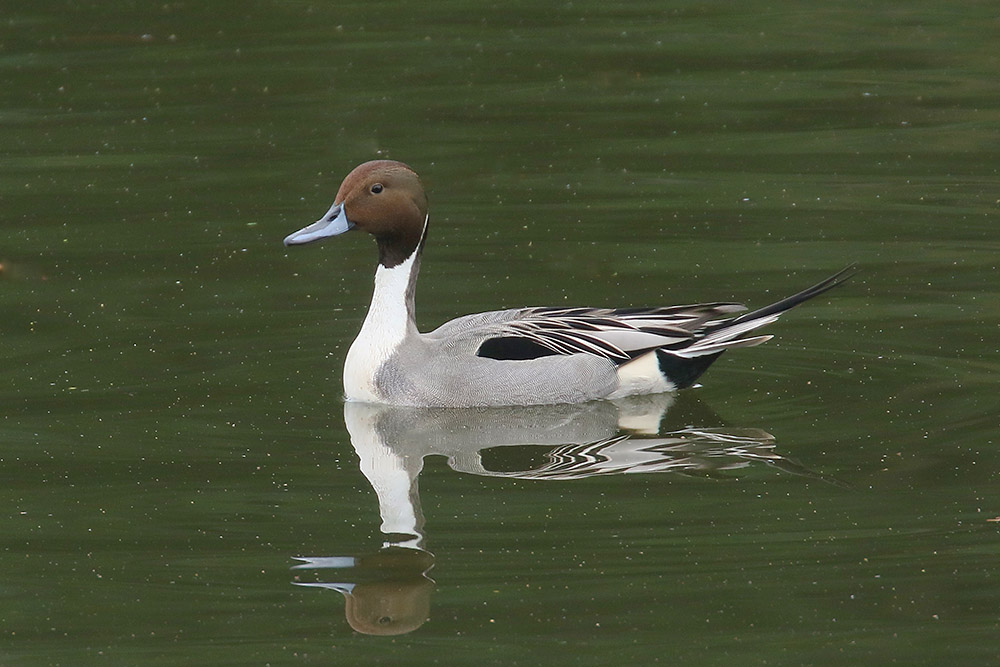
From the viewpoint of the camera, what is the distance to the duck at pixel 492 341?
30.0 ft

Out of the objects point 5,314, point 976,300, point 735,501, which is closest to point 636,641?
point 735,501

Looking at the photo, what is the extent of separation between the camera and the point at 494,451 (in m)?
8.39

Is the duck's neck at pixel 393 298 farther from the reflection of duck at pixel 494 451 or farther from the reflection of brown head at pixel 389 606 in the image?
the reflection of brown head at pixel 389 606

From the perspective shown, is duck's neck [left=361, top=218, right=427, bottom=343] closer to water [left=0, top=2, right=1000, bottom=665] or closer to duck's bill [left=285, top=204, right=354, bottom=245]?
duck's bill [left=285, top=204, right=354, bottom=245]

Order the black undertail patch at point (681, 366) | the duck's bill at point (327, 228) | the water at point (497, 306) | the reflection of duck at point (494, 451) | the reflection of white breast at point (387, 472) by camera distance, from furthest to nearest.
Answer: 1. the black undertail patch at point (681, 366)
2. the duck's bill at point (327, 228)
3. the reflection of white breast at point (387, 472)
4. the reflection of duck at point (494, 451)
5. the water at point (497, 306)

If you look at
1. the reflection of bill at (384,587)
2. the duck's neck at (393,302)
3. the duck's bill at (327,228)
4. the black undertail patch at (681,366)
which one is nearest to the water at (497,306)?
the reflection of bill at (384,587)

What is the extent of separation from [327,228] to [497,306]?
5.50ft

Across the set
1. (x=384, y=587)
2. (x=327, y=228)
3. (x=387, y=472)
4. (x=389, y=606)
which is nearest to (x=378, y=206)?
(x=327, y=228)

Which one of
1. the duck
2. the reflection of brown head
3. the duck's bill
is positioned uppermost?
the duck's bill

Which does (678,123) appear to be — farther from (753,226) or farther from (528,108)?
(753,226)

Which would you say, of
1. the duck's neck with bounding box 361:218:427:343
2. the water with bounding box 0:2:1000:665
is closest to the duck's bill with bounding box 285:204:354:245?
the duck's neck with bounding box 361:218:427:343

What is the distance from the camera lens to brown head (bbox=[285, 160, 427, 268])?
9188mm

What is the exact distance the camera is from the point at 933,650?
6.11 metres

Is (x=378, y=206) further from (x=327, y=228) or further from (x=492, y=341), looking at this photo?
(x=492, y=341)
